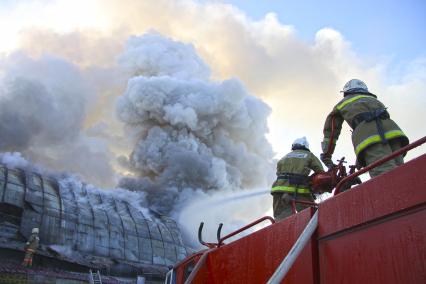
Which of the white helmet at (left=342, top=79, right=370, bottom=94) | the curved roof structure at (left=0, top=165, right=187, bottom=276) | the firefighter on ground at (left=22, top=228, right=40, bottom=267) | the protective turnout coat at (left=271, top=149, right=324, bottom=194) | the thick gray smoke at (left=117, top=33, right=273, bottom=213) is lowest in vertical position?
the protective turnout coat at (left=271, top=149, right=324, bottom=194)

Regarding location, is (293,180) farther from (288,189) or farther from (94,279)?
(94,279)

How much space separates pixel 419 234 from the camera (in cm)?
210

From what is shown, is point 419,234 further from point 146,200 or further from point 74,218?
point 146,200

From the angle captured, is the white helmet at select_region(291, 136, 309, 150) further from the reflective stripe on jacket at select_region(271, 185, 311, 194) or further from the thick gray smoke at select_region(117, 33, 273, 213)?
the thick gray smoke at select_region(117, 33, 273, 213)

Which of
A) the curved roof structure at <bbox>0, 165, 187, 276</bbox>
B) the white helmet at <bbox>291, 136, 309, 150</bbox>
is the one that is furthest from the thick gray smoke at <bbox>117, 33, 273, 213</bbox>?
the white helmet at <bbox>291, 136, 309, 150</bbox>

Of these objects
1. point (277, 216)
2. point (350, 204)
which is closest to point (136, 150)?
point (277, 216)

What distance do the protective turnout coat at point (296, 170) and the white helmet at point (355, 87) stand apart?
1309mm

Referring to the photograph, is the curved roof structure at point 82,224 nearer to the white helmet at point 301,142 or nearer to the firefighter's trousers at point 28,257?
the firefighter's trousers at point 28,257

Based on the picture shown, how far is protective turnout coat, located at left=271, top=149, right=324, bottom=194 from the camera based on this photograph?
541 cm

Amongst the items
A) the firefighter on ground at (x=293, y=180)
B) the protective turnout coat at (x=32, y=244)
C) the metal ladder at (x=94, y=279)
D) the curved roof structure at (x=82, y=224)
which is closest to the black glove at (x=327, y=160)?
the firefighter on ground at (x=293, y=180)

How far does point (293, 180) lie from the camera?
546 centimetres

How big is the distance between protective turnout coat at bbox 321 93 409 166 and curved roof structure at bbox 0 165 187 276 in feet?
49.6

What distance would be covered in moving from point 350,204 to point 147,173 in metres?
35.1

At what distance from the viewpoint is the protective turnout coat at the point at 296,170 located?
17.7 feet
